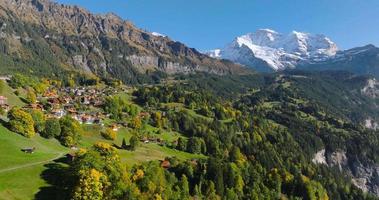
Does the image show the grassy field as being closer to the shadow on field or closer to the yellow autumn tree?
the shadow on field

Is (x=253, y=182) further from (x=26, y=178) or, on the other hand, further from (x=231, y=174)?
(x=26, y=178)

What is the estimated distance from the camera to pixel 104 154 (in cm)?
14062

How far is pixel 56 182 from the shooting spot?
125m

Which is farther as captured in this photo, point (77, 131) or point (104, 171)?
point (77, 131)

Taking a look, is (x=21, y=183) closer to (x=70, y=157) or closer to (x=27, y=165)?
(x=27, y=165)

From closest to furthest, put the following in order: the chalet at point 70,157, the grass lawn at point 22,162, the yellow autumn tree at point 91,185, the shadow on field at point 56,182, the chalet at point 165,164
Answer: the grass lawn at point 22,162, the yellow autumn tree at point 91,185, the shadow on field at point 56,182, the chalet at point 70,157, the chalet at point 165,164

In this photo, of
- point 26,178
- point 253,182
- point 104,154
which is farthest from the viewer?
point 253,182

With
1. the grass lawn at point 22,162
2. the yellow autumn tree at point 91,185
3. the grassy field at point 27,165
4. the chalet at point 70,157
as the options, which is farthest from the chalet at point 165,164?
the yellow autumn tree at point 91,185

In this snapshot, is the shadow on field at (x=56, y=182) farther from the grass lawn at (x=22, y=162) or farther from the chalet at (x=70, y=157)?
the chalet at (x=70, y=157)

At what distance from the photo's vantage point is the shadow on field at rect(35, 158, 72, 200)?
117988mm

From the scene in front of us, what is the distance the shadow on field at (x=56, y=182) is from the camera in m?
118

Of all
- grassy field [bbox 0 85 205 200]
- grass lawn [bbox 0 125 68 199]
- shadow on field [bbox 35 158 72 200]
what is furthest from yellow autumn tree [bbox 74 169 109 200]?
grass lawn [bbox 0 125 68 199]

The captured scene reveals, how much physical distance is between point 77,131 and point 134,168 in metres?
39.6

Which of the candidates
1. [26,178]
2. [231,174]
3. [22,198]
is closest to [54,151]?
[26,178]
